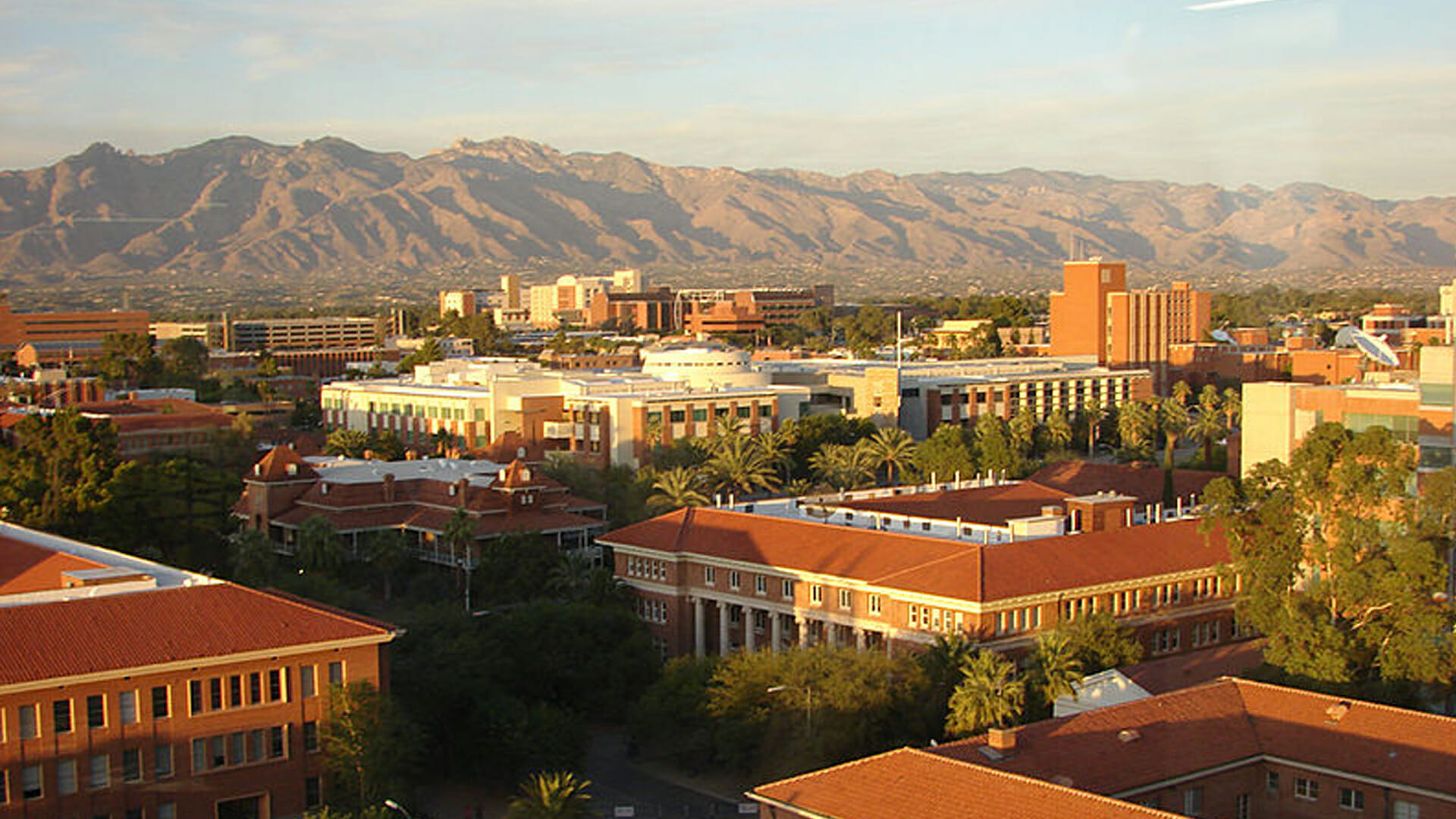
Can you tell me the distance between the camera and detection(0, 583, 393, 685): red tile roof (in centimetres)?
3675

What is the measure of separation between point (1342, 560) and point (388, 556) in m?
36.5

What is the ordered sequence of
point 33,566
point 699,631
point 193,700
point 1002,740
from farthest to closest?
point 699,631
point 33,566
point 193,700
point 1002,740

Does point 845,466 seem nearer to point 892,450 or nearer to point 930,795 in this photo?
point 892,450

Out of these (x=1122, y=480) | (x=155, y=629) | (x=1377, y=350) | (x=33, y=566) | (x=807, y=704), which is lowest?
(x=807, y=704)

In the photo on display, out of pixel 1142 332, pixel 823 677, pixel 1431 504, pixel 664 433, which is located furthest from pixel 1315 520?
pixel 1142 332

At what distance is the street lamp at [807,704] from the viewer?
43.8 meters

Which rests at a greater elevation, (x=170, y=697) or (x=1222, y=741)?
(x=170, y=697)

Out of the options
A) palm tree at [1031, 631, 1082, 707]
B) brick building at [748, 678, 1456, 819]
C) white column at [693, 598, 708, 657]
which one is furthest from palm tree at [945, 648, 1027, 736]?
white column at [693, 598, 708, 657]

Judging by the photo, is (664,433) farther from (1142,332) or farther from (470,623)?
(1142,332)

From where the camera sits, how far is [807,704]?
4431 cm

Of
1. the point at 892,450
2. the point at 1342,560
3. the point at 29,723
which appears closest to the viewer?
the point at 29,723

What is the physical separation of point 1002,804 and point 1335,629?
17983 millimetres

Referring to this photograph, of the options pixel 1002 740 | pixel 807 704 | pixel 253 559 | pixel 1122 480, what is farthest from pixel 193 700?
pixel 1122 480

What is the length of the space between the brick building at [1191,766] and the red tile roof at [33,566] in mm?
23869
